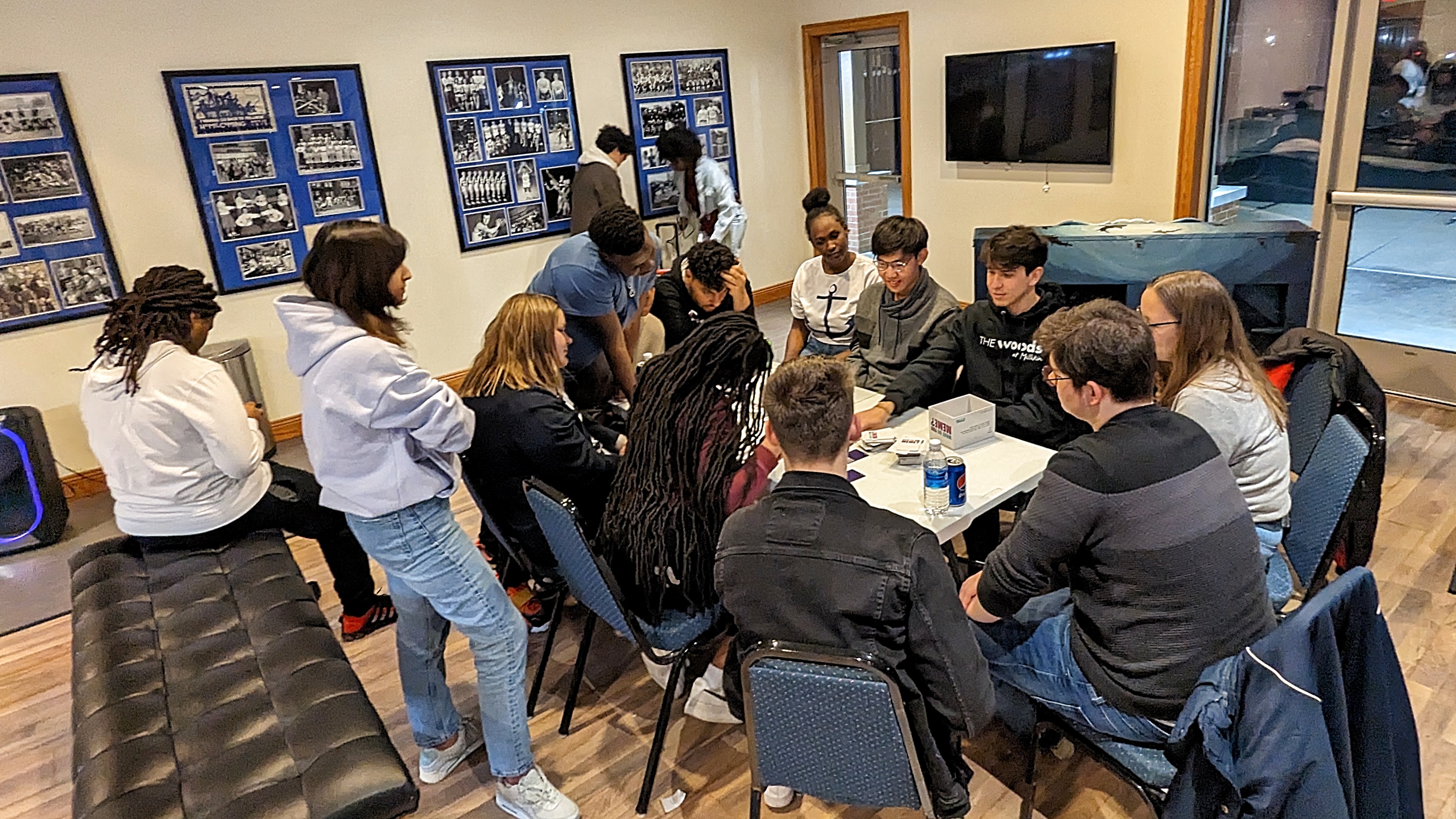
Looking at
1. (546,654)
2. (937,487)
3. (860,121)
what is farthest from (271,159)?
(860,121)

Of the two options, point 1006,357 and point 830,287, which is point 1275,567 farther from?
point 830,287

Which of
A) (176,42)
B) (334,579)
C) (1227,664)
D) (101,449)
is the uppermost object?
(176,42)

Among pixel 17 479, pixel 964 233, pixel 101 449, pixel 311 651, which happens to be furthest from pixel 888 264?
pixel 17 479

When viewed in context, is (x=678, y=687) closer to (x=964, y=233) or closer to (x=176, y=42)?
(x=176, y=42)

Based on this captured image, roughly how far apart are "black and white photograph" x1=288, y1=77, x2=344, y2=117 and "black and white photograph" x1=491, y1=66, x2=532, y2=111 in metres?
0.92

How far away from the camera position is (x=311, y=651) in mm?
2023

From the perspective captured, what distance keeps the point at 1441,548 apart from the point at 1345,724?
7.21ft

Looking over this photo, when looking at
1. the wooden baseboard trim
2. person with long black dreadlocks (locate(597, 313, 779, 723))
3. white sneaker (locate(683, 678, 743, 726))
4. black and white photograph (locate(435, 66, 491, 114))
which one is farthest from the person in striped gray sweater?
the wooden baseboard trim

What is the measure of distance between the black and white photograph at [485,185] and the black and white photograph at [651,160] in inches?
40.2

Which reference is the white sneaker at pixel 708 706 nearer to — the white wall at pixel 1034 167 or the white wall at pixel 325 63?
the white wall at pixel 325 63

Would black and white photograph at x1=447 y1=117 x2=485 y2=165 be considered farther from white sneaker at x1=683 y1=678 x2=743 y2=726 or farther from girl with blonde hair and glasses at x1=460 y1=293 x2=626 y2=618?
white sneaker at x1=683 y1=678 x2=743 y2=726

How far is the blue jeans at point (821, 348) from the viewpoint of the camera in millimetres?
3455

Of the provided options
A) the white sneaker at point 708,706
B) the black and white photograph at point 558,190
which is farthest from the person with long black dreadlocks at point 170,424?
the black and white photograph at point 558,190

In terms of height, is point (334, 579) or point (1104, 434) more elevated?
point (1104, 434)
